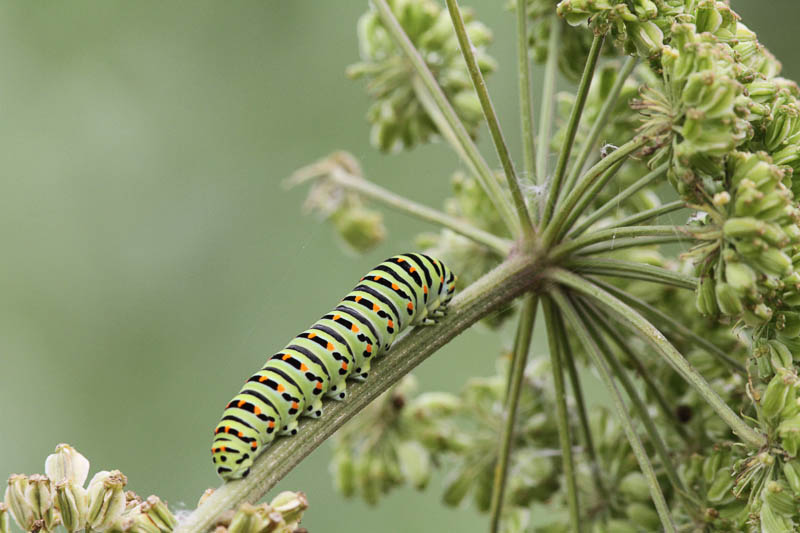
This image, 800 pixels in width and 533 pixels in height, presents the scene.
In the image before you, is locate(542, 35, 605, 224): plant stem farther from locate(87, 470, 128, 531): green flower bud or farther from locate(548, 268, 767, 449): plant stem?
locate(87, 470, 128, 531): green flower bud

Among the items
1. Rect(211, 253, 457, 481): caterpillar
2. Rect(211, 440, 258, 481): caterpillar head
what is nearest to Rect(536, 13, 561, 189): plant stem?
Rect(211, 253, 457, 481): caterpillar

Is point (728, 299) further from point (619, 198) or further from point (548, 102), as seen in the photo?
point (548, 102)

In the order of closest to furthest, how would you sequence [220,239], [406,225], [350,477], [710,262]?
[710,262] < [350,477] < [406,225] < [220,239]

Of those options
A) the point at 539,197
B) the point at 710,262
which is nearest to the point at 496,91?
Result: the point at 539,197

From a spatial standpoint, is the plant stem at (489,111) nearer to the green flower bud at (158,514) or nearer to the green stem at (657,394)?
the green stem at (657,394)

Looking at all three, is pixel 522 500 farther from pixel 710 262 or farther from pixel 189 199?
pixel 189 199

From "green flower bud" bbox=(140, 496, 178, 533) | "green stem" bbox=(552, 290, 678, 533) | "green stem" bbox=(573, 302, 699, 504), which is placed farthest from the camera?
"green stem" bbox=(573, 302, 699, 504)
